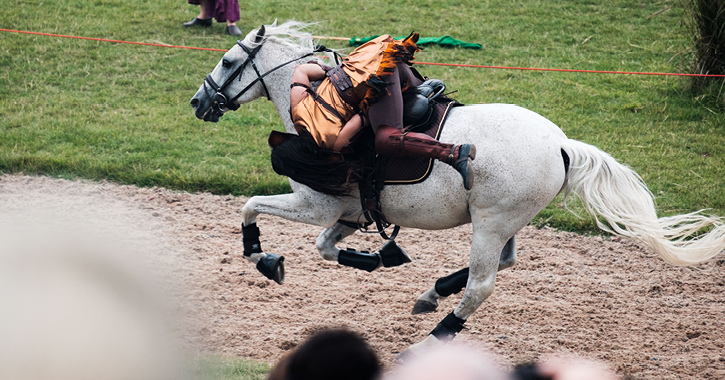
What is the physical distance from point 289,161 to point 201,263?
6.01 ft

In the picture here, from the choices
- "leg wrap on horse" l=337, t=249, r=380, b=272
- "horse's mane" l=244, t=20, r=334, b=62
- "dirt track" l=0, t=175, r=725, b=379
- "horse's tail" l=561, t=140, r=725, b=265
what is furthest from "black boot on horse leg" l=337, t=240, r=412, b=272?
"horse's mane" l=244, t=20, r=334, b=62

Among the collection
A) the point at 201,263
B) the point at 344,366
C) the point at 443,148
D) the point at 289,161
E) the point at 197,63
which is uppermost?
the point at 344,366

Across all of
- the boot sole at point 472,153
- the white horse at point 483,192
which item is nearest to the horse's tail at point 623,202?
the white horse at point 483,192

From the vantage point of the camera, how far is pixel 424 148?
3.45 m

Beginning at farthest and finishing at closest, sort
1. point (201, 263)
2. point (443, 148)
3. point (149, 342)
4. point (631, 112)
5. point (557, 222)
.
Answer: point (631, 112) → point (557, 222) → point (201, 263) → point (443, 148) → point (149, 342)

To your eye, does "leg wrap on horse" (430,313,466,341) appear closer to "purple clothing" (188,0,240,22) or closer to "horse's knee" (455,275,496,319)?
"horse's knee" (455,275,496,319)

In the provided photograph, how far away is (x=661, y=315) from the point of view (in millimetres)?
4590

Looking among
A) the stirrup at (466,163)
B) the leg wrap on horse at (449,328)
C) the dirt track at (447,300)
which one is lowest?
the dirt track at (447,300)

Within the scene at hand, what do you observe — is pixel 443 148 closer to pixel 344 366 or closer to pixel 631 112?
pixel 344 366

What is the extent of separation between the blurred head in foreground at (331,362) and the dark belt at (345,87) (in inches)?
98.4

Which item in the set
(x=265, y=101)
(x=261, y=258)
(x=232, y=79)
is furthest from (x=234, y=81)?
(x=265, y=101)

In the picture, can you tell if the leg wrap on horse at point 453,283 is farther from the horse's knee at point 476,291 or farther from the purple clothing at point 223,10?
the purple clothing at point 223,10

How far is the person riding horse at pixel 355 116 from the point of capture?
3459 mm

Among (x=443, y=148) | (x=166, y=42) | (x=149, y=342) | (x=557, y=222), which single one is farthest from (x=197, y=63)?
A: (x=149, y=342)
